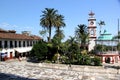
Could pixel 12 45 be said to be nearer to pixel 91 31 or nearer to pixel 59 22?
pixel 59 22

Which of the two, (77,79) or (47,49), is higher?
(47,49)

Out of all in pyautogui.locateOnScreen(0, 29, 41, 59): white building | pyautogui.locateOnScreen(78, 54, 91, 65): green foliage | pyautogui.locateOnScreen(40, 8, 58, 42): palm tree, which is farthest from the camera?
pyautogui.locateOnScreen(40, 8, 58, 42): palm tree

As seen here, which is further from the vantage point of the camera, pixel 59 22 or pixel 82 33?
pixel 82 33

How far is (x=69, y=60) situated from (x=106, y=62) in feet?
42.1

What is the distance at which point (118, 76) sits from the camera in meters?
28.5

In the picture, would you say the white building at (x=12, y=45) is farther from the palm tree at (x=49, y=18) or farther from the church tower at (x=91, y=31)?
the church tower at (x=91, y=31)

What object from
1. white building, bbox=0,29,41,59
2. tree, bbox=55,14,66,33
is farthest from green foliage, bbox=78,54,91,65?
tree, bbox=55,14,66,33

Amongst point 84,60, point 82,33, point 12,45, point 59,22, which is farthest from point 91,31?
point 84,60

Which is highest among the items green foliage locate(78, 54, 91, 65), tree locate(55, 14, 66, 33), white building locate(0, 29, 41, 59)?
tree locate(55, 14, 66, 33)

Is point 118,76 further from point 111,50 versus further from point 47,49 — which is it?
point 111,50

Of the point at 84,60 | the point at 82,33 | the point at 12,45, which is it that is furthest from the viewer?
the point at 82,33

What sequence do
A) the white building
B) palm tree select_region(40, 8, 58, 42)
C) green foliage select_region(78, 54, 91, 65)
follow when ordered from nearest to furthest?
green foliage select_region(78, 54, 91, 65) < the white building < palm tree select_region(40, 8, 58, 42)

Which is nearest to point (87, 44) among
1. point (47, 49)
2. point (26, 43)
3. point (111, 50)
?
point (111, 50)

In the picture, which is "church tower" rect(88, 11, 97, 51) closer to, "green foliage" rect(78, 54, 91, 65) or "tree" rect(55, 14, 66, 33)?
"tree" rect(55, 14, 66, 33)
